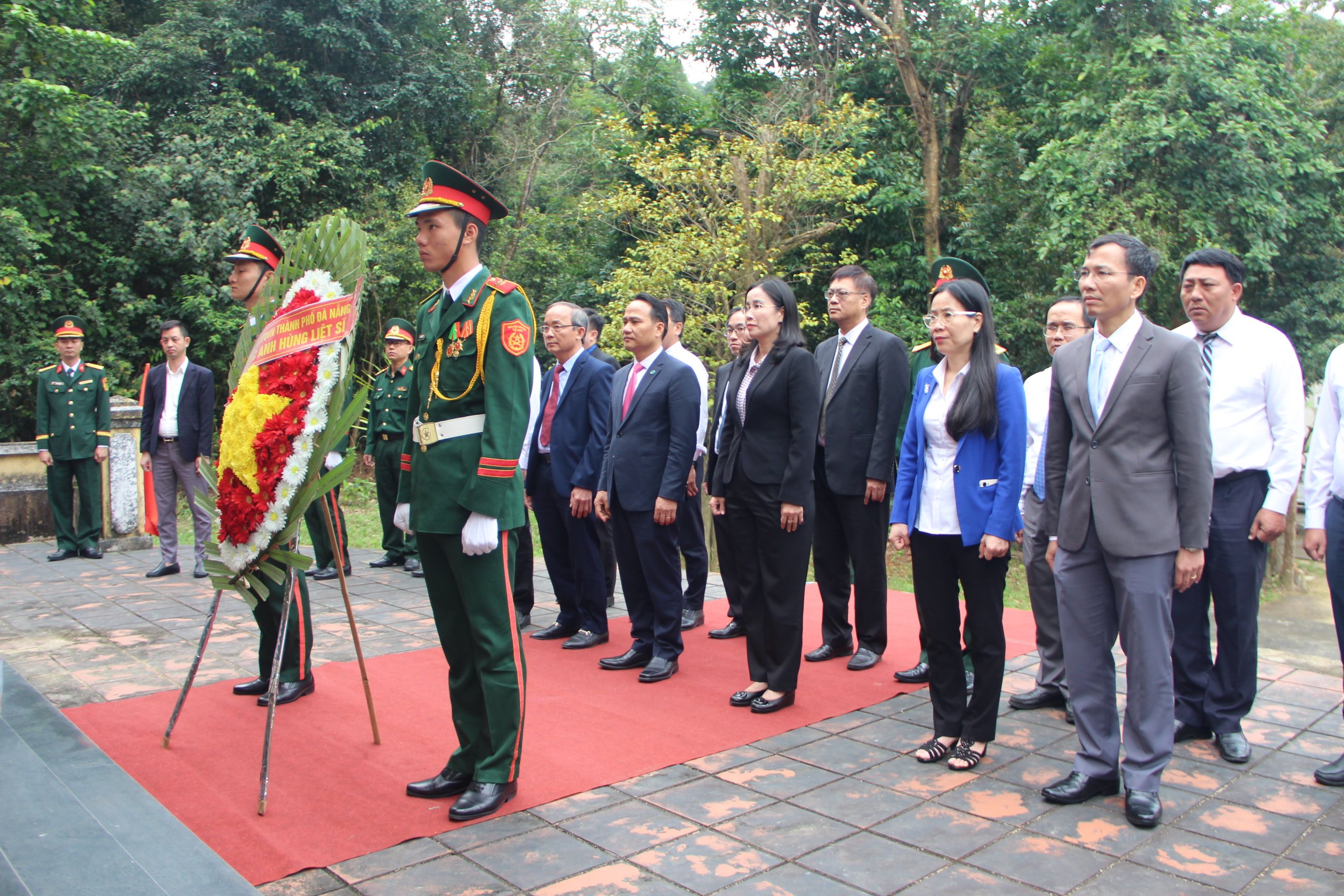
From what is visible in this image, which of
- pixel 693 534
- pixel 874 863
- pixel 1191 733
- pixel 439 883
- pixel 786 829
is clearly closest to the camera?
pixel 439 883

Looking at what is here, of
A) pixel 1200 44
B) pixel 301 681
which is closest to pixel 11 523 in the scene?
pixel 301 681

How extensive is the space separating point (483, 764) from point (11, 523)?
7.95 m

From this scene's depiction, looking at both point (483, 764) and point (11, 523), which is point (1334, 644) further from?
point (11, 523)

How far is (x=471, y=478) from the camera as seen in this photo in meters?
3.23

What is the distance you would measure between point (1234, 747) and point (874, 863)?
1.74 m

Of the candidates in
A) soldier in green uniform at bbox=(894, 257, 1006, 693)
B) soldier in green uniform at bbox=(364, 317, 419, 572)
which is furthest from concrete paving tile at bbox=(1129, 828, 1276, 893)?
soldier in green uniform at bbox=(364, 317, 419, 572)

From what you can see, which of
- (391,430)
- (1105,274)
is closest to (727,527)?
(1105,274)

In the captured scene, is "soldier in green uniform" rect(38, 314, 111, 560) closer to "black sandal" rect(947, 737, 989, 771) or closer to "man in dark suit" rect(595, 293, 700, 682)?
"man in dark suit" rect(595, 293, 700, 682)

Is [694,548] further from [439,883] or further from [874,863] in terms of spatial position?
[439,883]

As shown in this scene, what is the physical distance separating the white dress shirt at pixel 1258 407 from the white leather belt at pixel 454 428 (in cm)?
263

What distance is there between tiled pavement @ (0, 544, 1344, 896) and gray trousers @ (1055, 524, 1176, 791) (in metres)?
0.19

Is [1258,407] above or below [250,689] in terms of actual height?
above

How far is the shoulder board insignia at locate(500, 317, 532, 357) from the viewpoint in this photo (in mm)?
3250

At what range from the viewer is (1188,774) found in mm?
3572
